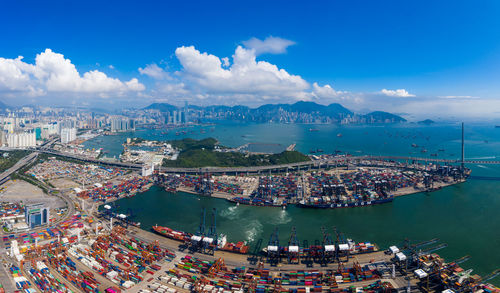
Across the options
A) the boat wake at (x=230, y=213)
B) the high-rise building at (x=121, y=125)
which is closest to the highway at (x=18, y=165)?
the boat wake at (x=230, y=213)

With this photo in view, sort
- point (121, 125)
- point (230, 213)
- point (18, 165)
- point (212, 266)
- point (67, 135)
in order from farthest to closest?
point (121, 125) → point (67, 135) → point (18, 165) → point (230, 213) → point (212, 266)

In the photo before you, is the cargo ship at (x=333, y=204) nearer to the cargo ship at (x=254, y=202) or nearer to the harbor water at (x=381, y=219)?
the harbor water at (x=381, y=219)

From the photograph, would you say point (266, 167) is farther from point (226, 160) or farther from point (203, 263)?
point (203, 263)

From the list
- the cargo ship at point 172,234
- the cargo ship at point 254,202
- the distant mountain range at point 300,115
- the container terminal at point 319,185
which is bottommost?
the cargo ship at point 172,234

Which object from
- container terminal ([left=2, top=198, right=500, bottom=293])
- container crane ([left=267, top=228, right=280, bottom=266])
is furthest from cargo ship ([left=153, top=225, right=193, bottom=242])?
container crane ([left=267, top=228, right=280, bottom=266])

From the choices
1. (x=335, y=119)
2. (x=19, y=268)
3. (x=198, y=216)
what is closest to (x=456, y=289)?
(x=198, y=216)

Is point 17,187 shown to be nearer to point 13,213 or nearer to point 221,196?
point 13,213

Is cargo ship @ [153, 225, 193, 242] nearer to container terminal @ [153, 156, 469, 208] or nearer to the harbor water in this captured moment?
the harbor water

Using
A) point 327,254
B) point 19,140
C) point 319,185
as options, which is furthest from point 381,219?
point 19,140
